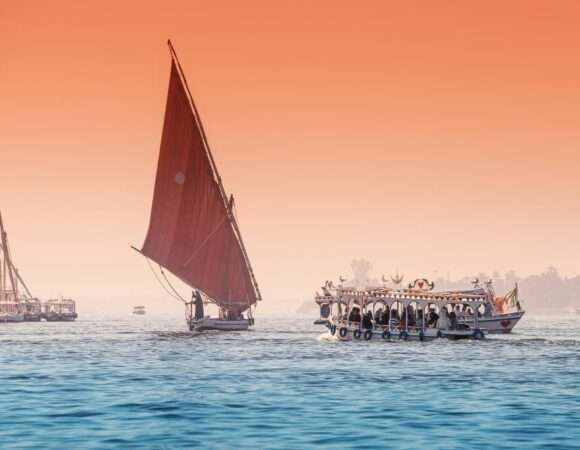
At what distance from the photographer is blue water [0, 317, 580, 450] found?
3253 centimetres

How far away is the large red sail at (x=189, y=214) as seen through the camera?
339 feet

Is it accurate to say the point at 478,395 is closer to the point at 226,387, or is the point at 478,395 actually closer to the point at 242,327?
the point at 226,387

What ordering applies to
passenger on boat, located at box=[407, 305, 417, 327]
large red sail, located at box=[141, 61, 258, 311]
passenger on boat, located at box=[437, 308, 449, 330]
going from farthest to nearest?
large red sail, located at box=[141, 61, 258, 311] → passenger on boat, located at box=[407, 305, 417, 327] → passenger on boat, located at box=[437, 308, 449, 330]

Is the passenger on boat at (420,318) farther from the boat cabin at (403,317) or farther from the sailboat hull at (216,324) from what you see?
the sailboat hull at (216,324)

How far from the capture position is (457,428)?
34.5 m

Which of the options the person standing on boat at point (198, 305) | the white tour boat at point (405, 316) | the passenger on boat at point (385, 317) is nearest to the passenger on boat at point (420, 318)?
the white tour boat at point (405, 316)

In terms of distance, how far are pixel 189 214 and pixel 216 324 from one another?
1929 centimetres

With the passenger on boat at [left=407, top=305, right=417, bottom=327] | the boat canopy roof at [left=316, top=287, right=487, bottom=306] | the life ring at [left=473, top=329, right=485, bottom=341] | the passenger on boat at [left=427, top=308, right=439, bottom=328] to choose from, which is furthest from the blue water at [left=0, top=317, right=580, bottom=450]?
the life ring at [left=473, top=329, right=485, bottom=341]

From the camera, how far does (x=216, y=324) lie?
400 ft

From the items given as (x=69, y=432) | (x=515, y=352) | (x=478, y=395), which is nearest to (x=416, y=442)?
(x=69, y=432)

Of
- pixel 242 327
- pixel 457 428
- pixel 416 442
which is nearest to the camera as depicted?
pixel 416 442

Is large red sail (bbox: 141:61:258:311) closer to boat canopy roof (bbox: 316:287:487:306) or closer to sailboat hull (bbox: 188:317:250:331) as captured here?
sailboat hull (bbox: 188:317:250:331)

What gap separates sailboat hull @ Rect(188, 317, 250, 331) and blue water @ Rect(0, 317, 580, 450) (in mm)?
48781

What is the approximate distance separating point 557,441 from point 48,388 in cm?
2429
